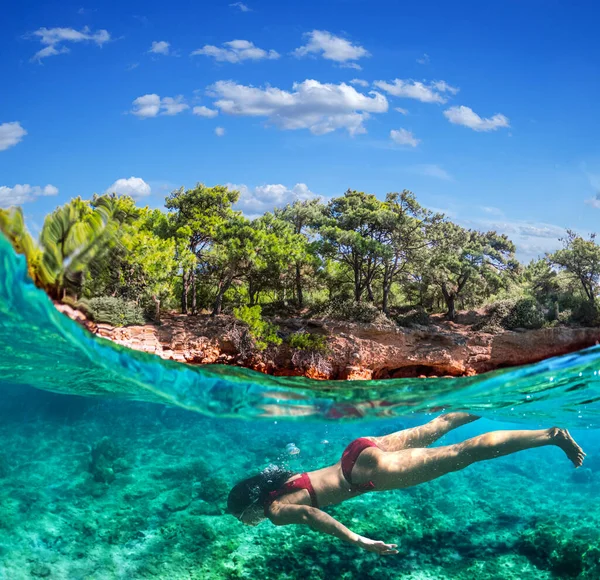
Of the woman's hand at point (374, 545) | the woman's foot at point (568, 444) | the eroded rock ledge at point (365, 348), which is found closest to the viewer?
the woman's hand at point (374, 545)

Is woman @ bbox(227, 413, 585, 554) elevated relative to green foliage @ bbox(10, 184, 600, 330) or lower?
lower

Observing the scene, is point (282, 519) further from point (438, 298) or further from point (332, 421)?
point (438, 298)

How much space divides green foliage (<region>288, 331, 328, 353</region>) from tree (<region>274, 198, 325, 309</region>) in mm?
3676

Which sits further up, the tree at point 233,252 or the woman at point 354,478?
the tree at point 233,252

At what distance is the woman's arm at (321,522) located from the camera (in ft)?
17.1

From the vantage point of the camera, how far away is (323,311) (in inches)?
910

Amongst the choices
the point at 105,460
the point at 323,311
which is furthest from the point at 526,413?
the point at 323,311

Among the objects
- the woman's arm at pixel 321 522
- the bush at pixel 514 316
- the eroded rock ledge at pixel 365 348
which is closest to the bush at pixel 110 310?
the woman's arm at pixel 321 522

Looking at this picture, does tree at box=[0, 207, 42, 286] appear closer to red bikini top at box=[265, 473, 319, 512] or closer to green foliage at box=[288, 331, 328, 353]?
red bikini top at box=[265, 473, 319, 512]

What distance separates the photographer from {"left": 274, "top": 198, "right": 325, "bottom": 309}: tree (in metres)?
22.6

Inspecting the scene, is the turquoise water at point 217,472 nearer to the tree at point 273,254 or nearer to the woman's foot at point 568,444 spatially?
the woman's foot at point 568,444

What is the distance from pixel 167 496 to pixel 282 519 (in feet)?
4.45

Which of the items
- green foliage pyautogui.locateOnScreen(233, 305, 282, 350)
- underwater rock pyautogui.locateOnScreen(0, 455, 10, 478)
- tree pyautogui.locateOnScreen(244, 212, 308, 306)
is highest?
tree pyautogui.locateOnScreen(244, 212, 308, 306)

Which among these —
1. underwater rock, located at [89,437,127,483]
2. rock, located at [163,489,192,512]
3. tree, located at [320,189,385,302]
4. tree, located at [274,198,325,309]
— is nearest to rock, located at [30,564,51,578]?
underwater rock, located at [89,437,127,483]
